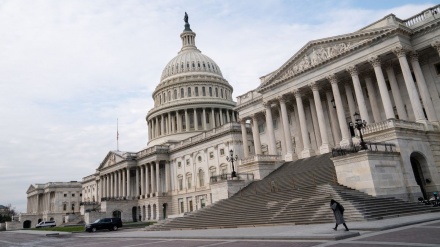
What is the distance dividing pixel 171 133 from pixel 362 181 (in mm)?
73968

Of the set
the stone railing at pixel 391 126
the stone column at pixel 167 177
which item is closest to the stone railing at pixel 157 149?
the stone column at pixel 167 177

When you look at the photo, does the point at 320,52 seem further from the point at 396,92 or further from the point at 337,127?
the point at 396,92

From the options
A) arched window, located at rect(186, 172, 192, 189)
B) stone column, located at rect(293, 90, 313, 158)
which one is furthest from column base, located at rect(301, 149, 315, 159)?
arched window, located at rect(186, 172, 192, 189)

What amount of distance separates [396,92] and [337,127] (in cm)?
907

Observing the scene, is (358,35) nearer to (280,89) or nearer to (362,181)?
(280,89)

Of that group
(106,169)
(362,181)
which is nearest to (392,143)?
(362,181)

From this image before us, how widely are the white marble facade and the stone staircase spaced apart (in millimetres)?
2666

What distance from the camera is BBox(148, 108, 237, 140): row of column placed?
9625 cm

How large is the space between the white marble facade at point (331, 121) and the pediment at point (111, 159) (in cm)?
236

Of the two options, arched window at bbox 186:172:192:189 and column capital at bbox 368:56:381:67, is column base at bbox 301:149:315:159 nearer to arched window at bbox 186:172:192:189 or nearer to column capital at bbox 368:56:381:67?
column capital at bbox 368:56:381:67

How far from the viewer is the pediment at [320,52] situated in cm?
3762

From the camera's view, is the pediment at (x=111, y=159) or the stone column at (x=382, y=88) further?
the pediment at (x=111, y=159)

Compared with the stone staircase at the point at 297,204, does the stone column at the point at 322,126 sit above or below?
above

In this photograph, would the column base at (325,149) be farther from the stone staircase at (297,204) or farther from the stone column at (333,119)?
the stone column at (333,119)
